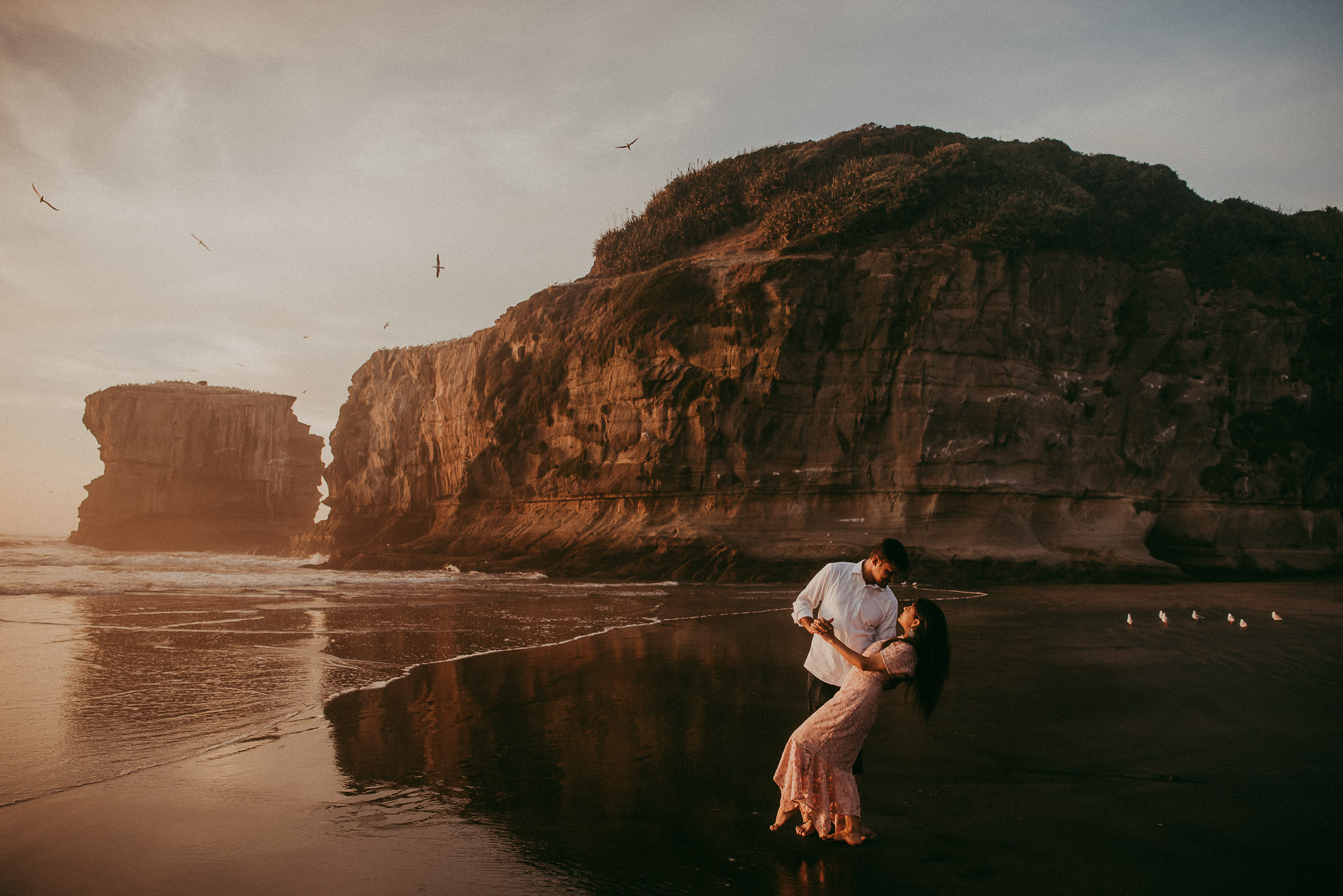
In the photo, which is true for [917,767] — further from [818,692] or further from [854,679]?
[854,679]

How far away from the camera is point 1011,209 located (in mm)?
25250

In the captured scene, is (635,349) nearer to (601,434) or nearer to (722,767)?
(601,434)

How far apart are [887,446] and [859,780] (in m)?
20.1

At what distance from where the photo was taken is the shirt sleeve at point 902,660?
12.1 feet

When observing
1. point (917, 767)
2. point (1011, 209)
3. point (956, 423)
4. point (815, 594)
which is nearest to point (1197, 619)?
point (917, 767)

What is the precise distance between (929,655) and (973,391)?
72.5 ft

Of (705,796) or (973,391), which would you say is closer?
(705,796)

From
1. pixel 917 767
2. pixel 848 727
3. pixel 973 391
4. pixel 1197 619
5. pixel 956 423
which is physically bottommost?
pixel 1197 619

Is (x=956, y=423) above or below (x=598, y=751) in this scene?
above

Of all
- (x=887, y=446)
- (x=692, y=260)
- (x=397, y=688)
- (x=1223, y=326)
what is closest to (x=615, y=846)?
(x=397, y=688)

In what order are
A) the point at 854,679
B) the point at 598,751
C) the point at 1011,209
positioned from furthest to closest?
the point at 1011,209 → the point at 598,751 → the point at 854,679

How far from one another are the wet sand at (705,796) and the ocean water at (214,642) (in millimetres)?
618

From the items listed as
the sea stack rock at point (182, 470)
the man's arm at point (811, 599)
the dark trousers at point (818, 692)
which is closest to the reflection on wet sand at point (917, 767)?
the dark trousers at point (818, 692)

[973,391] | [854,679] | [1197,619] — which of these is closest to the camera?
[854,679]
